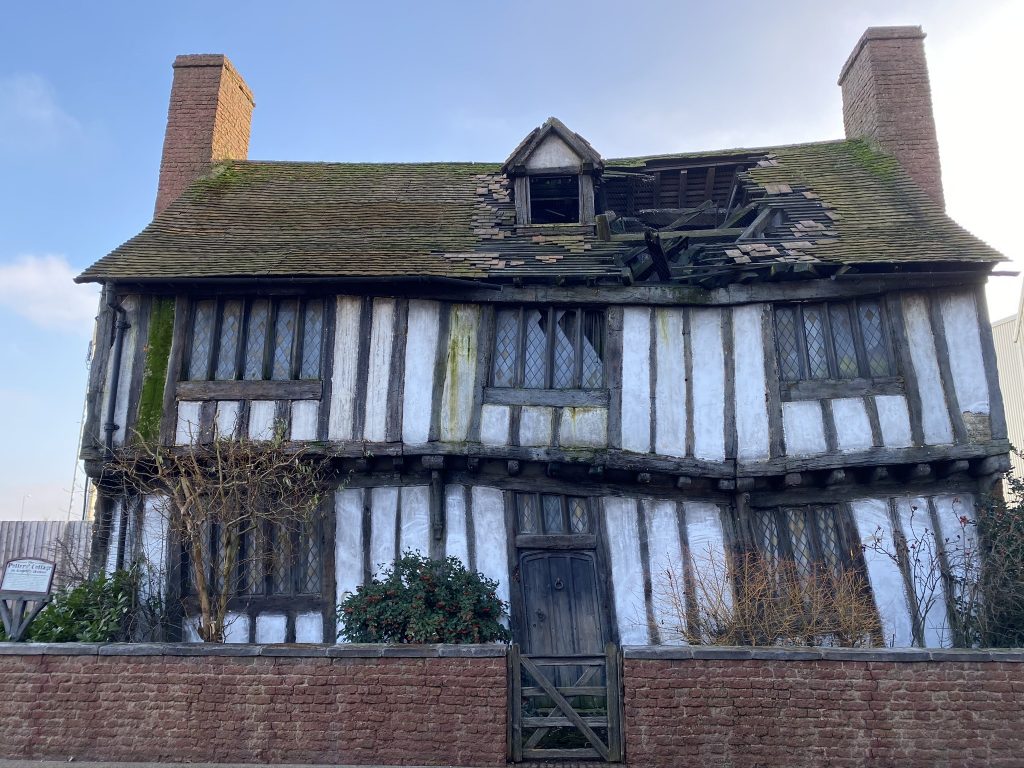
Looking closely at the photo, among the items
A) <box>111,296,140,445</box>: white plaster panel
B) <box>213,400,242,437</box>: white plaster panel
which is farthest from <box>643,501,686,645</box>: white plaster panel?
<box>111,296,140,445</box>: white plaster panel

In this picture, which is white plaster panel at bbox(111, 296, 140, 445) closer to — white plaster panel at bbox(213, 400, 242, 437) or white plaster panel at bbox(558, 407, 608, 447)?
white plaster panel at bbox(213, 400, 242, 437)

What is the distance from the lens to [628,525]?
10.6 metres

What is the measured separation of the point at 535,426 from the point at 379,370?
2.16 m

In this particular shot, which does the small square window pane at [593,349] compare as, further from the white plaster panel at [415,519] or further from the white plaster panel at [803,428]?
the white plaster panel at [415,519]

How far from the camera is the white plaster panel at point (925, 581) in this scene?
32.6 ft

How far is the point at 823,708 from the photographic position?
7129mm

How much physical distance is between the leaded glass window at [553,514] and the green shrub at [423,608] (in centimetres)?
111

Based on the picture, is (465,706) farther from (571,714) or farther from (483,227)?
(483,227)

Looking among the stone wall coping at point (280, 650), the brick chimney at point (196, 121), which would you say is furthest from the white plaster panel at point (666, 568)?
the brick chimney at point (196, 121)

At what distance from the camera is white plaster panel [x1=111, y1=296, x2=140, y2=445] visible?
10797 mm

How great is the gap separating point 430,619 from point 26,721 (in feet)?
12.7

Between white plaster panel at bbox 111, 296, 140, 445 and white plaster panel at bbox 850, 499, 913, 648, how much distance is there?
9416mm

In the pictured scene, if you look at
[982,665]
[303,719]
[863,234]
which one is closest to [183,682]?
[303,719]

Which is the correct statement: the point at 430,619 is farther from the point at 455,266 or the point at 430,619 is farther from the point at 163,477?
the point at 455,266
